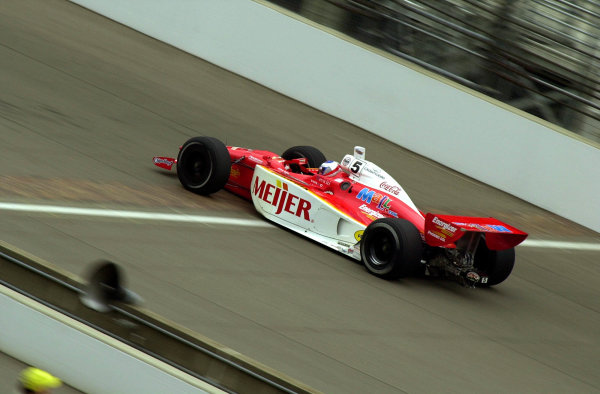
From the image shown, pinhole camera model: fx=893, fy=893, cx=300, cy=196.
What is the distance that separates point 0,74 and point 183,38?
453cm

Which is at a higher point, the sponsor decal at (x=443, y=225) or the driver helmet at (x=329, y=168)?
the driver helmet at (x=329, y=168)

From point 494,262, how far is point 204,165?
3453 millimetres

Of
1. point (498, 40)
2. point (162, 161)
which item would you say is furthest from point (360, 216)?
point (498, 40)

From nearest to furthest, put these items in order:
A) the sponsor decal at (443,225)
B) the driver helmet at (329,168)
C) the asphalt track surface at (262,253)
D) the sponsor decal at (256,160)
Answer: the asphalt track surface at (262,253), the sponsor decal at (443,225), the driver helmet at (329,168), the sponsor decal at (256,160)

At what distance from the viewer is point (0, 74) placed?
12984 millimetres

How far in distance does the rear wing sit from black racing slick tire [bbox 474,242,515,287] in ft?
1.35

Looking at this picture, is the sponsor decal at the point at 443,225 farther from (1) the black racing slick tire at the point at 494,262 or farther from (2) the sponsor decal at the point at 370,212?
(1) the black racing slick tire at the point at 494,262

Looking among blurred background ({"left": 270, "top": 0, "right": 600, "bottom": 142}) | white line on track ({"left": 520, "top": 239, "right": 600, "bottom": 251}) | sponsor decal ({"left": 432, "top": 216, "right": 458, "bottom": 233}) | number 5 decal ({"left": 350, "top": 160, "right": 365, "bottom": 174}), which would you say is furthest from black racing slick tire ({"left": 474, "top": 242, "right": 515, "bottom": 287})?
blurred background ({"left": 270, "top": 0, "right": 600, "bottom": 142})

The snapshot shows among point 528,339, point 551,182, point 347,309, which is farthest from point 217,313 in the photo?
point 551,182

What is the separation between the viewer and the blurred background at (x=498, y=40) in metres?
15.2

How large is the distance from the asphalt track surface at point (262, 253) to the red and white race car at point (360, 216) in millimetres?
204

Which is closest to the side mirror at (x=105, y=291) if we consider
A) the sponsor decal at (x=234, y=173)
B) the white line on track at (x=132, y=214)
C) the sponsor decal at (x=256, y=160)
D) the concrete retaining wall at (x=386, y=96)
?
the white line on track at (x=132, y=214)

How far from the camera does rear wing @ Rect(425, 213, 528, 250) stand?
347 inches

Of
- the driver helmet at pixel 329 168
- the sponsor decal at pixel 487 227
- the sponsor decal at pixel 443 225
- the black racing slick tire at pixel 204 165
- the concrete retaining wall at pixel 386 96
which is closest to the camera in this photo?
the sponsor decal at pixel 443 225
